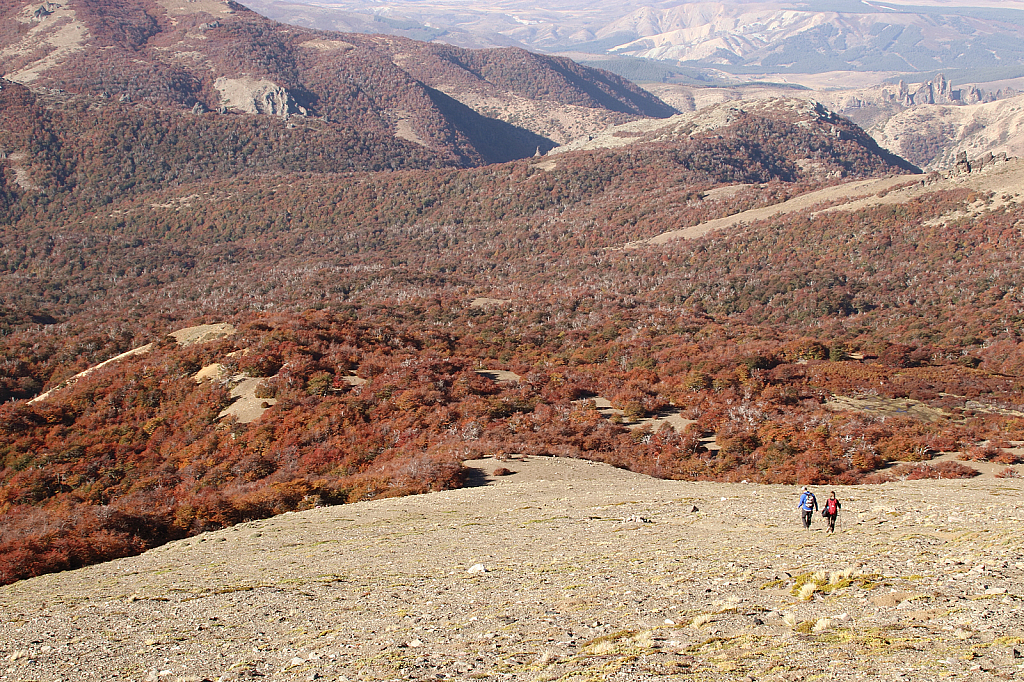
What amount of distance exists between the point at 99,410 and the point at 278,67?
137 metres

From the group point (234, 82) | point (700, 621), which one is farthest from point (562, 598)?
point (234, 82)

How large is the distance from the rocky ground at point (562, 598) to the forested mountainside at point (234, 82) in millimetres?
107055

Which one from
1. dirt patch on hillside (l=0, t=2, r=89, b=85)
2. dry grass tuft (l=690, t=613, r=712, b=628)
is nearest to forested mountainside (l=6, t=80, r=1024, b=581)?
dry grass tuft (l=690, t=613, r=712, b=628)

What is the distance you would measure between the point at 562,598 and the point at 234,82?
143 metres

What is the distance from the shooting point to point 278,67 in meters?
136

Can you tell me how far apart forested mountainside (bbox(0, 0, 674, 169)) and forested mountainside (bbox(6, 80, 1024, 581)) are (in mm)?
17527

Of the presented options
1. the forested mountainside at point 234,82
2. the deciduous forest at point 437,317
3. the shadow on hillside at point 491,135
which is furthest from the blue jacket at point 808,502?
the shadow on hillside at point 491,135

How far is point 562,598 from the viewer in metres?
7.34

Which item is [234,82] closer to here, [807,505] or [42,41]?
[42,41]

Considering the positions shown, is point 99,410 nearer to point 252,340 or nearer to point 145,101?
point 252,340

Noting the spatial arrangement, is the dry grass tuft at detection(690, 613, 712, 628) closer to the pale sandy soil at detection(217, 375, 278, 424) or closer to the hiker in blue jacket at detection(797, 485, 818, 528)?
the hiker in blue jacket at detection(797, 485, 818, 528)

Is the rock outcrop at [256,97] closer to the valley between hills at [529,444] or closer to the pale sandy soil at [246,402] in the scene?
the valley between hills at [529,444]

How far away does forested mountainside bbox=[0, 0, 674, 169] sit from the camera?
10731 centimetres

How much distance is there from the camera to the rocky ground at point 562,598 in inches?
206
